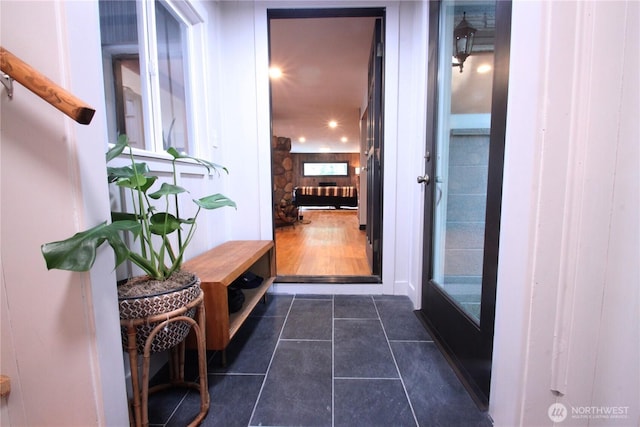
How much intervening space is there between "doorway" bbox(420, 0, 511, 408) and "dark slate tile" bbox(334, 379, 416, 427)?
289mm

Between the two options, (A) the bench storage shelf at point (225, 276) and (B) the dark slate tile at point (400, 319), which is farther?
(B) the dark slate tile at point (400, 319)

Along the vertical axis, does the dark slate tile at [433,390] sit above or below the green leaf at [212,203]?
below

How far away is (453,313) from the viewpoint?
119 centimetres

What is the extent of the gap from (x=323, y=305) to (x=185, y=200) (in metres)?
1.12

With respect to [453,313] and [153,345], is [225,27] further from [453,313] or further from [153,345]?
[453,313]

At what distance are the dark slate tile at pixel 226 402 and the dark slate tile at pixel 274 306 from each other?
1.91ft

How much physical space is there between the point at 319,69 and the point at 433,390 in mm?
3533

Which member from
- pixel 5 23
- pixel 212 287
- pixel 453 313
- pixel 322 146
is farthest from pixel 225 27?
pixel 322 146

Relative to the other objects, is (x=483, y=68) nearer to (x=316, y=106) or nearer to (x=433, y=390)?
(x=433, y=390)

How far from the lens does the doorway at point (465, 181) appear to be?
897 millimetres

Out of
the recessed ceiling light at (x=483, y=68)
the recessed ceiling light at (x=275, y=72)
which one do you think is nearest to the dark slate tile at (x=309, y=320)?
the recessed ceiling light at (x=483, y=68)

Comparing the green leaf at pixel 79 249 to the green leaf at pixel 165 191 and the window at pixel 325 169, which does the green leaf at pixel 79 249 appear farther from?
the window at pixel 325 169
